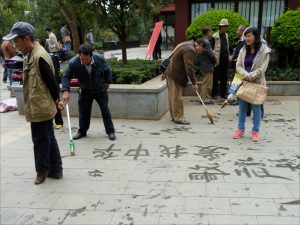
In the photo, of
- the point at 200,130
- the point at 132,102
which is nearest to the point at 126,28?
the point at 132,102

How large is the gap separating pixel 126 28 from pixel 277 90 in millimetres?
3946

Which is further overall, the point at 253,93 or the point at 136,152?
the point at 253,93

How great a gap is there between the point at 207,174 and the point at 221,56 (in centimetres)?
433

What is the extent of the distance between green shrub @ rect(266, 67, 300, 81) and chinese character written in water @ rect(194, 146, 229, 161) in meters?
4.38

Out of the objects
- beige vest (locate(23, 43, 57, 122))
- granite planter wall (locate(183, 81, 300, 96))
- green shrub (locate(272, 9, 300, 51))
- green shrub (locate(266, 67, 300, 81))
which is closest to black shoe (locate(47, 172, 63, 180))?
beige vest (locate(23, 43, 57, 122))

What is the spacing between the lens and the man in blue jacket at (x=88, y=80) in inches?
211

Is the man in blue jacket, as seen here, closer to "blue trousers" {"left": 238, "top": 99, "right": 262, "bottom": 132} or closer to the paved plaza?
the paved plaza

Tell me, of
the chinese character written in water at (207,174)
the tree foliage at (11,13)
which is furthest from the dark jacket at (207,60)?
the tree foliage at (11,13)

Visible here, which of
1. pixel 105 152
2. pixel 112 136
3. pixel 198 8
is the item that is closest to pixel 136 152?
pixel 105 152

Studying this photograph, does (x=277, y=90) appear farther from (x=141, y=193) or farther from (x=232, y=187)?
(x=141, y=193)

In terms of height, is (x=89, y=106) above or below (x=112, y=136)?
above

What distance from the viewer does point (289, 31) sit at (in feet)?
29.1

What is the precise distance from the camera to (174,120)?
22.0 feet

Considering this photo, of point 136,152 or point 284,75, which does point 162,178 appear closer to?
point 136,152
